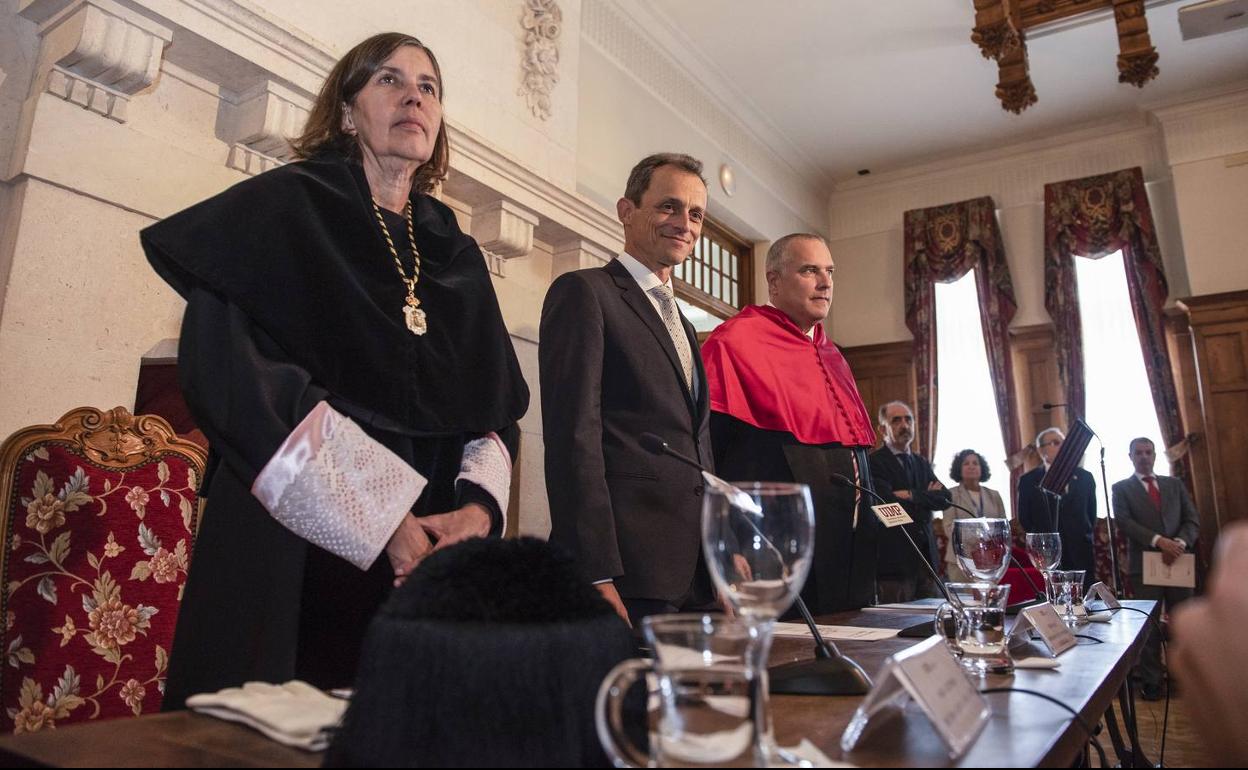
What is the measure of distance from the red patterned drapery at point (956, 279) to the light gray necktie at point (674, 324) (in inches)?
233

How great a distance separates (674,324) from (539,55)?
8.24 ft

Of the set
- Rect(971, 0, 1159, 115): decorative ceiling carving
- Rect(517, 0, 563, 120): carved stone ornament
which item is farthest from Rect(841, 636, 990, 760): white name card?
Rect(971, 0, 1159, 115): decorative ceiling carving

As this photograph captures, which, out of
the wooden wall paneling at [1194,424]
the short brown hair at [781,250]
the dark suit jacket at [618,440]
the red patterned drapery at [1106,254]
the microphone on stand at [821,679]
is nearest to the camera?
the microphone on stand at [821,679]

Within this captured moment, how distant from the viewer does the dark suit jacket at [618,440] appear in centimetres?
165

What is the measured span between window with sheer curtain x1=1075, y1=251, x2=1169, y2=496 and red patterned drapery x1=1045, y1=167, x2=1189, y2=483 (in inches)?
4.0

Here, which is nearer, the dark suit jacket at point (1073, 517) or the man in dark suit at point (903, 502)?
the man in dark suit at point (903, 502)

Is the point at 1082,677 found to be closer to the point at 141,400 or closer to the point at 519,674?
the point at 519,674

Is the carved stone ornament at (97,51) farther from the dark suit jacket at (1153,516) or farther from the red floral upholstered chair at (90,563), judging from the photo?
the dark suit jacket at (1153,516)

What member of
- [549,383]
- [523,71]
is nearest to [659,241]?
[549,383]

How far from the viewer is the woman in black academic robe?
40.6 inches

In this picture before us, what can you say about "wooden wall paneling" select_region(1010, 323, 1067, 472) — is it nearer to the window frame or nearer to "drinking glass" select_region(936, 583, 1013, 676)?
the window frame

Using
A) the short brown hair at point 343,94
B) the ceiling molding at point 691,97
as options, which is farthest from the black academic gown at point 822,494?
the ceiling molding at point 691,97

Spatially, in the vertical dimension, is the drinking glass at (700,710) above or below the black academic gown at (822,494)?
below

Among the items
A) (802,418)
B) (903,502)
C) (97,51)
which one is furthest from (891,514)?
(97,51)
